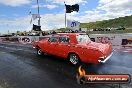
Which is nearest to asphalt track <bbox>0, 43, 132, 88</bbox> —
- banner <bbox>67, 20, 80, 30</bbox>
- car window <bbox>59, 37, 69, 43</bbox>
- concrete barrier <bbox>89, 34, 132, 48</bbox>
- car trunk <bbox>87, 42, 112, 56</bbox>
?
car trunk <bbox>87, 42, 112, 56</bbox>

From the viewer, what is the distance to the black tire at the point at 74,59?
43.1 feet

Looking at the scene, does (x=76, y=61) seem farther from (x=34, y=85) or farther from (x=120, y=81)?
(x=120, y=81)

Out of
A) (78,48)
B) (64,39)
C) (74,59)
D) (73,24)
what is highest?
(73,24)

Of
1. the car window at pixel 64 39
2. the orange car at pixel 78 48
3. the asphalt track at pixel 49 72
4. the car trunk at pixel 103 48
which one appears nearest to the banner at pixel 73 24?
the orange car at pixel 78 48

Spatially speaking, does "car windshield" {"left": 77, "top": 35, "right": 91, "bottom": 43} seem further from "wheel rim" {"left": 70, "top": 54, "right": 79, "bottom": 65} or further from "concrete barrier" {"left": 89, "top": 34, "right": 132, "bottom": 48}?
"concrete barrier" {"left": 89, "top": 34, "right": 132, "bottom": 48}

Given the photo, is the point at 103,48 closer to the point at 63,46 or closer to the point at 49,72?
the point at 63,46

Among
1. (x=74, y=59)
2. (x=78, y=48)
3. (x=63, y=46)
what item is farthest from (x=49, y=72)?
(x=63, y=46)

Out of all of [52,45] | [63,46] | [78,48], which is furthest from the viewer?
[52,45]

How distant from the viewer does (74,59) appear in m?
13.3

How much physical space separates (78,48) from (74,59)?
723 millimetres

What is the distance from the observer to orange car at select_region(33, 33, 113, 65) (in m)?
12.1

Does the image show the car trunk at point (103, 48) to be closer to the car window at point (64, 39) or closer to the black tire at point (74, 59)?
the black tire at point (74, 59)

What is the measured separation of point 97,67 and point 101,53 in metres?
Result: 1.15

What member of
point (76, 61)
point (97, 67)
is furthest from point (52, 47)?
point (97, 67)
